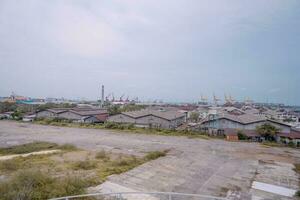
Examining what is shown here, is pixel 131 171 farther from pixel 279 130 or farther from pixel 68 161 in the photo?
pixel 279 130

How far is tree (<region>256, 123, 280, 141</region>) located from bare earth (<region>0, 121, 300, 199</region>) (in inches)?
146

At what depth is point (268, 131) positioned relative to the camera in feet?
82.5

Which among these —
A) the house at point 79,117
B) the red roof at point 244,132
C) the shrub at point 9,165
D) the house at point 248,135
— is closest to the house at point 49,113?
the house at point 79,117

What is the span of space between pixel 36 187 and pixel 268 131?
23167 mm

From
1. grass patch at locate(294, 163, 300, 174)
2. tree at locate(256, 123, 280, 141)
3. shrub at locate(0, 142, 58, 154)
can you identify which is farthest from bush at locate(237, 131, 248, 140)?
shrub at locate(0, 142, 58, 154)

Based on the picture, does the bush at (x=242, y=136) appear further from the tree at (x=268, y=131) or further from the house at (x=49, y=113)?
the house at (x=49, y=113)

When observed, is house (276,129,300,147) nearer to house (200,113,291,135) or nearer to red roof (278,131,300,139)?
red roof (278,131,300,139)

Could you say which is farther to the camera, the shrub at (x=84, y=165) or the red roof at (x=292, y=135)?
the red roof at (x=292, y=135)

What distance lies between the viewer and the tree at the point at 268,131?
82.3 ft

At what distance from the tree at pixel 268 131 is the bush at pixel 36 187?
21.2 m

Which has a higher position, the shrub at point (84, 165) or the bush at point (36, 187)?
the bush at point (36, 187)

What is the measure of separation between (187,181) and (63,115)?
31928 mm

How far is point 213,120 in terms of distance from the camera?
29125mm

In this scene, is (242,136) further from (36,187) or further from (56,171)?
(36,187)
